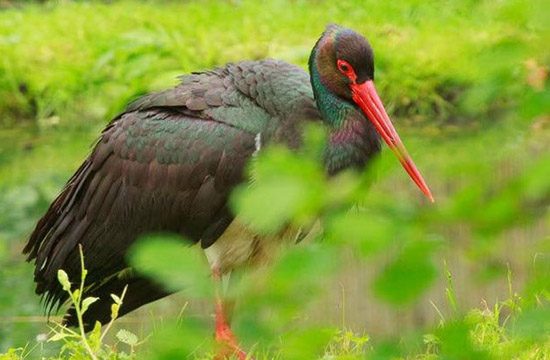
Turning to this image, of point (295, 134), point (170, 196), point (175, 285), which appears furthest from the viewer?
point (170, 196)

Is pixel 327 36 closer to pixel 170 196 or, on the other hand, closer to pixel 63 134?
pixel 170 196

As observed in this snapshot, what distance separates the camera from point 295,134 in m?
3.98

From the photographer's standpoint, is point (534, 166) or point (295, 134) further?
point (295, 134)

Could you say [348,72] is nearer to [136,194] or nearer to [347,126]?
[347,126]

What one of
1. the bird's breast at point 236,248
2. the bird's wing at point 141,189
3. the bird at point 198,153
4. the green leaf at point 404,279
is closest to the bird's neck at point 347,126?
the bird at point 198,153

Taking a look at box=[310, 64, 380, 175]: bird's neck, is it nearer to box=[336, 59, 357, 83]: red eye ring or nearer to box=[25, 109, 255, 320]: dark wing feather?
box=[336, 59, 357, 83]: red eye ring

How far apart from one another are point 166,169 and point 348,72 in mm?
642

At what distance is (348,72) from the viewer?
4.28 m

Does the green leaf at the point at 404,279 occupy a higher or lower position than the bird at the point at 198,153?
higher

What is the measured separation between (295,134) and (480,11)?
8.58 feet

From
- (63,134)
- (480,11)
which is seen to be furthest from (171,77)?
(480,11)

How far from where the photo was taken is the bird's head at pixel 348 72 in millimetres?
4223

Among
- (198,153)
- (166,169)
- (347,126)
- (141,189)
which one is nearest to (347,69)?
(347,126)

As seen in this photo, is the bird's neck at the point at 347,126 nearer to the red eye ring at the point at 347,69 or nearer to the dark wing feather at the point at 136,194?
the red eye ring at the point at 347,69
